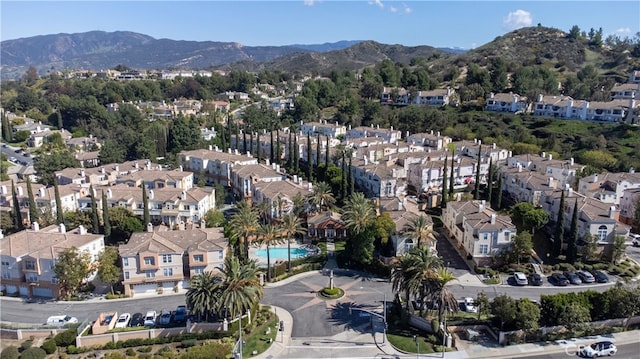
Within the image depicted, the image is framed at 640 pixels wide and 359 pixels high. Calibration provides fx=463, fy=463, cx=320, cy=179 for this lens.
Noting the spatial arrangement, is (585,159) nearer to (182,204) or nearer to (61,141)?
(182,204)

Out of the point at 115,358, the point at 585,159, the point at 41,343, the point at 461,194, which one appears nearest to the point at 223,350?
the point at 115,358

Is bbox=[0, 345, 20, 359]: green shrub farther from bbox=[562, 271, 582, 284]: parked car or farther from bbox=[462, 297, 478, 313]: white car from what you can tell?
bbox=[562, 271, 582, 284]: parked car

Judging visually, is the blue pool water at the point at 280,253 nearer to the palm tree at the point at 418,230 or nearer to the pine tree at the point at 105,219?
the palm tree at the point at 418,230

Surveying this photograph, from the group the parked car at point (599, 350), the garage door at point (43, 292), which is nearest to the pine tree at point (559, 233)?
the parked car at point (599, 350)

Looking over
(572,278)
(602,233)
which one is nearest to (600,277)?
(572,278)

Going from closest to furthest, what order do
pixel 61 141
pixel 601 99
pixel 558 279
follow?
pixel 558 279
pixel 61 141
pixel 601 99

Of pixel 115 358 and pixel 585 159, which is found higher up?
pixel 585 159

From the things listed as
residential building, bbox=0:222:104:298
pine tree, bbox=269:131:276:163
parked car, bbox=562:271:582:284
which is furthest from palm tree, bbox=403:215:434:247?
pine tree, bbox=269:131:276:163
